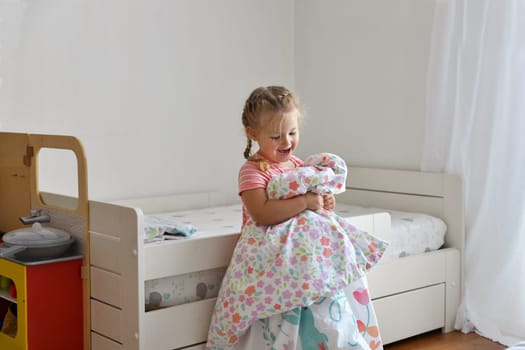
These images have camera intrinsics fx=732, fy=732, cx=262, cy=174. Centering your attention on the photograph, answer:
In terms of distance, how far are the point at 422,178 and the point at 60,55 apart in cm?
168

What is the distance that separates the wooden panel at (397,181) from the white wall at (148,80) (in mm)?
628

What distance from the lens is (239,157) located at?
12.5 feet

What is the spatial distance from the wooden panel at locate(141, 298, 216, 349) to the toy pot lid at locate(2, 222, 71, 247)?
16.7 inches

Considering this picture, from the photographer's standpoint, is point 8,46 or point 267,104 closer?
point 267,104

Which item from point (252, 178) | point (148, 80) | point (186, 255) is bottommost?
point (186, 255)

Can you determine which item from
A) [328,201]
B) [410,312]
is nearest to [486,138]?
[410,312]

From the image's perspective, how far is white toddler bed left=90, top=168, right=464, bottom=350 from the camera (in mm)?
2223

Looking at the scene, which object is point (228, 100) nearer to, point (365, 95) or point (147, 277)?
point (365, 95)

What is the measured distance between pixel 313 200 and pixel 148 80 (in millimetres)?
1387

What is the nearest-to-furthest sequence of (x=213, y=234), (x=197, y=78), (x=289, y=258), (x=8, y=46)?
1. (x=289, y=258)
2. (x=213, y=234)
3. (x=8, y=46)
4. (x=197, y=78)

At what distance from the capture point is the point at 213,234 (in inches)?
100.0

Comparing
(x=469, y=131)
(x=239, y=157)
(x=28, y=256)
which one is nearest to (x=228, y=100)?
(x=239, y=157)

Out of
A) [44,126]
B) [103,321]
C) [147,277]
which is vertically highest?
[44,126]

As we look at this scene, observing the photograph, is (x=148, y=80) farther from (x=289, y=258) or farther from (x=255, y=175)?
(x=289, y=258)
